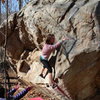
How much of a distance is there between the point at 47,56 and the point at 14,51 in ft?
11.9

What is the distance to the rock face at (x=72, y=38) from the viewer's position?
28.7ft

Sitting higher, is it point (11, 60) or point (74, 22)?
point (74, 22)

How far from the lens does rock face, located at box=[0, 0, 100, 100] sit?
875cm

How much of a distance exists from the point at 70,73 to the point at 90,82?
863 millimetres

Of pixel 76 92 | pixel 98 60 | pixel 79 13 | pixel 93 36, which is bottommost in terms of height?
pixel 76 92

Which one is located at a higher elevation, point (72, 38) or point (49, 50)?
point (49, 50)

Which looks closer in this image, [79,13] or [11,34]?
[79,13]

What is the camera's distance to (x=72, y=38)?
29.7 feet

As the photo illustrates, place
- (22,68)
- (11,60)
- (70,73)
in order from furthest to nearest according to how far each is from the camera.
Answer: (11,60) → (22,68) → (70,73)

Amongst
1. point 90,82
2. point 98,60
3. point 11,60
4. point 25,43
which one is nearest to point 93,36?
point 98,60

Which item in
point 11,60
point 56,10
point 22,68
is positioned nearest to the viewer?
point 56,10

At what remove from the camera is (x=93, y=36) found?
29.2ft

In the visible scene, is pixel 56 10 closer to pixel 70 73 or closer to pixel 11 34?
pixel 70 73

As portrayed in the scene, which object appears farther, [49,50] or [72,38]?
[72,38]
